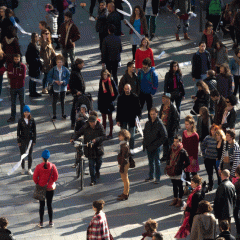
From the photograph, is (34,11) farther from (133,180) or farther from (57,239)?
(57,239)

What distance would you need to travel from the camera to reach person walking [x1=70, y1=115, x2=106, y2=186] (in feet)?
54.2

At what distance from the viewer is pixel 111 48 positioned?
20672 millimetres

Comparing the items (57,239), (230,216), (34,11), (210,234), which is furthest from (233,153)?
(34,11)

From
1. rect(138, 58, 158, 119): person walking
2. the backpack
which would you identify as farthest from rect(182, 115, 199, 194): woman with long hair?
the backpack

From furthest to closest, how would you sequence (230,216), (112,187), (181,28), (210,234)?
(181,28) < (112,187) < (230,216) < (210,234)

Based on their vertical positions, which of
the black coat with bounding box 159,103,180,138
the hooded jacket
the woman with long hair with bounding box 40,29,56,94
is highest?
the woman with long hair with bounding box 40,29,56,94

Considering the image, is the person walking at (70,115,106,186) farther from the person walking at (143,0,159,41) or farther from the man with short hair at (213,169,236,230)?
the person walking at (143,0,159,41)

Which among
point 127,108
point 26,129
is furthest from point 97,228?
point 127,108

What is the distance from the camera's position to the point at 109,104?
18828mm

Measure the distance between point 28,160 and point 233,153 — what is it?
185 inches

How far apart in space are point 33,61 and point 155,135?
18.3ft

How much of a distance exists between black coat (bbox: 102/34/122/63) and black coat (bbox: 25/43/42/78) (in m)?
1.80

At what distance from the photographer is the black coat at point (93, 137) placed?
16.5 meters

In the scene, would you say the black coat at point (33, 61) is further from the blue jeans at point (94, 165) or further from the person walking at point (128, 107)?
the blue jeans at point (94, 165)
